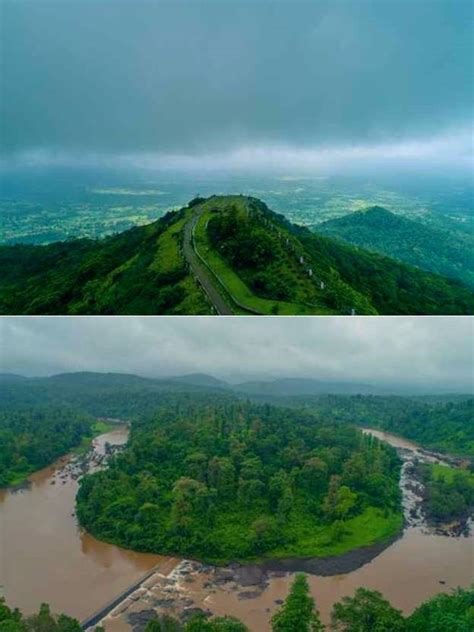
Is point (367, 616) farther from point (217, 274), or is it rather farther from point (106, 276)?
point (106, 276)

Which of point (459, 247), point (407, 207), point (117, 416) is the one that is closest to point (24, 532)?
point (117, 416)

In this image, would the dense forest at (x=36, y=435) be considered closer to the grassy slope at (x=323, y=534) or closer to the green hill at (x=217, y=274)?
the green hill at (x=217, y=274)

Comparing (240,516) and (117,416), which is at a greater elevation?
(117,416)

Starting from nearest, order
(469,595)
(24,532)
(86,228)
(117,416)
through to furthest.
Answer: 1. (469,595)
2. (24,532)
3. (117,416)
4. (86,228)

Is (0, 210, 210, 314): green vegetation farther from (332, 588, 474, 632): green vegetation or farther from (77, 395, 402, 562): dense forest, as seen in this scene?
(332, 588, 474, 632): green vegetation

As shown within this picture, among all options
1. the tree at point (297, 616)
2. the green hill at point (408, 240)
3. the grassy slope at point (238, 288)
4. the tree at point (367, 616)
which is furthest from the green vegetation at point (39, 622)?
the green hill at point (408, 240)

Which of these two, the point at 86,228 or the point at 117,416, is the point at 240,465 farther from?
the point at 86,228

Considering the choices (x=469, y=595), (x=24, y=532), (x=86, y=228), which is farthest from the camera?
(x=86, y=228)

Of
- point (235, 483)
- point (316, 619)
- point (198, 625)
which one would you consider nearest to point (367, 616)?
point (316, 619)
